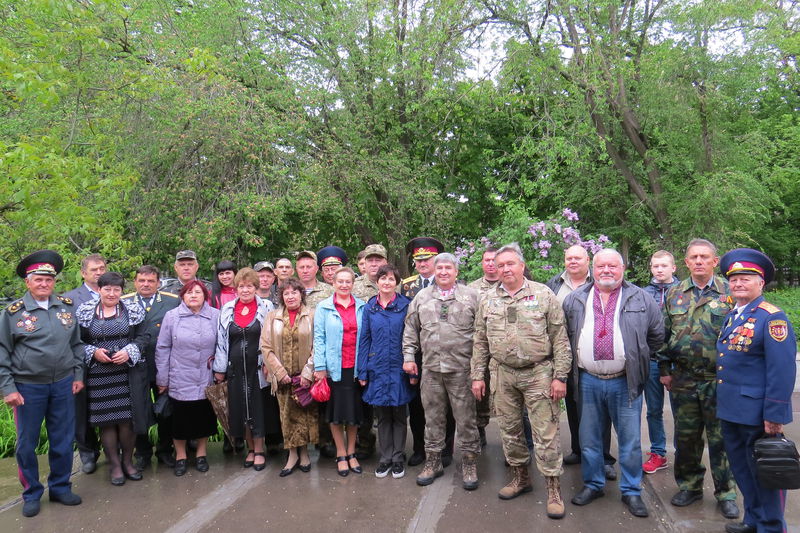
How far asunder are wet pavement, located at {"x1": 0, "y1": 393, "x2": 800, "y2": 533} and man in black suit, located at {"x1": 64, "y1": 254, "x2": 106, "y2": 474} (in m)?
0.21

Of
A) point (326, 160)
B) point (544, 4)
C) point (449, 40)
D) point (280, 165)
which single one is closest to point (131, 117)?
point (280, 165)

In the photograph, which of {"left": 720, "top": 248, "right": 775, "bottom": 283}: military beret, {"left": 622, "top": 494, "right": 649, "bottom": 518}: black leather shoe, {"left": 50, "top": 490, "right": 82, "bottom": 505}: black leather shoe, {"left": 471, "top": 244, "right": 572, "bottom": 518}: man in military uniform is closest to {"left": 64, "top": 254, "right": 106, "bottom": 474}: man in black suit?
{"left": 50, "top": 490, "right": 82, "bottom": 505}: black leather shoe

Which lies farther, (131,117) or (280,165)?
(280,165)

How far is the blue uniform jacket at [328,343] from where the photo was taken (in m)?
4.55

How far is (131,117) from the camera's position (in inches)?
361

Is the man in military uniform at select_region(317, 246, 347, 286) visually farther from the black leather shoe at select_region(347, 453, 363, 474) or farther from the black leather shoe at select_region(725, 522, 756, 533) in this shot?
the black leather shoe at select_region(725, 522, 756, 533)

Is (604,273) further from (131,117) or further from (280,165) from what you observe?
(131,117)

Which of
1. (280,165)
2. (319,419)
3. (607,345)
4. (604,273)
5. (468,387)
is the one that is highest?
(280,165)

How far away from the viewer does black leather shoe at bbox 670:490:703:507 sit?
3787mm

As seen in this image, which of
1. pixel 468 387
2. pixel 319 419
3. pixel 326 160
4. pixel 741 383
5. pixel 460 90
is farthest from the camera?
pixel 460 90

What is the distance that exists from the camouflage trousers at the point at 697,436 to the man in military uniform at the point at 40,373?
4616 millimetres

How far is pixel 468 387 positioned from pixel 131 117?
8016 mm

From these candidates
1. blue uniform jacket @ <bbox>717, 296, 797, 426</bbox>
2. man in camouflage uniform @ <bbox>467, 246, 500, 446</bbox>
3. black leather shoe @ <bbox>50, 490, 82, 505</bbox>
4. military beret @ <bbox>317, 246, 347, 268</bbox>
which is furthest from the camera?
military beret @ <bbox>317, 246, 347, 268</bbox>

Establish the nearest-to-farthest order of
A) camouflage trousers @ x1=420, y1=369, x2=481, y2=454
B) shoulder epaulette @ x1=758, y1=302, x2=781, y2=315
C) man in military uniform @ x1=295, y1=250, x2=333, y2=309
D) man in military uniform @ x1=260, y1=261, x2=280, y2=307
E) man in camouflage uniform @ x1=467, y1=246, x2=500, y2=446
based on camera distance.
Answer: shoulder epaulette @ x1=758, y1=302, x2=781, y2=315, camouflage trousers @ x1=420, y1=369, x2=481, y2=454, man in camouflage uniform @ x1=467, y1=246, x2=500, y2=446, man in military uniform @ x1=295, y1=250, x2=333, y2=309, man in military uniform @ x1=260, y1=261, x2=280, y2=307
